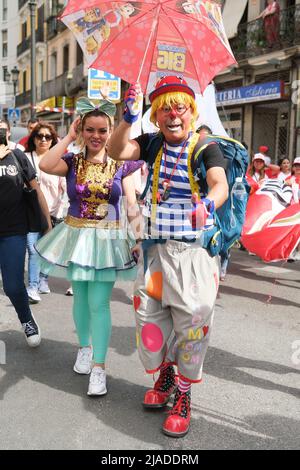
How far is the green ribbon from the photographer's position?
133 inches

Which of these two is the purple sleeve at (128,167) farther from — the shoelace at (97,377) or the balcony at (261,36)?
the balcony at (261,36)

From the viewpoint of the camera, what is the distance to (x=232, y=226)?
10.1 feet

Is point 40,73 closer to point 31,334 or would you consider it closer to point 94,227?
point 31,334

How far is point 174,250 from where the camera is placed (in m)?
2.95

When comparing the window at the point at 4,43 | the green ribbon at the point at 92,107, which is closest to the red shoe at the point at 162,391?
the green ribbon at the point at 92,107

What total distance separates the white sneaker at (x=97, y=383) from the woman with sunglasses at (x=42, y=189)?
2.34 meters

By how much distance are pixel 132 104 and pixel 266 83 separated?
1465 centimetres

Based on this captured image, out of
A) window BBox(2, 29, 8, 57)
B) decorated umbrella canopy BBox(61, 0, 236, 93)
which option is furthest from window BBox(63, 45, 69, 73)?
decorated umbrella canopy BBox(61, 0, 236, 93)

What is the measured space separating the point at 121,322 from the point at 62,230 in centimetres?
168

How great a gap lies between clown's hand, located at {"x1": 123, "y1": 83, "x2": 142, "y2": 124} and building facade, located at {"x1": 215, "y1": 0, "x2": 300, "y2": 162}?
42.8ft

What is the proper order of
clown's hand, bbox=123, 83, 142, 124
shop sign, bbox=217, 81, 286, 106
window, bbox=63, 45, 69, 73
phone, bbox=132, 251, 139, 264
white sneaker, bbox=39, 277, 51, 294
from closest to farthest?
clown's hand, bbox=123, 83, 142, 124 < phone, bbox=132, 251, 139, 264 < white sneaker, bbox=39, 277, 51, 294 < shop sign, bbox=217, 81, 286, 106 < window, bbox=63, 45, 69, 73

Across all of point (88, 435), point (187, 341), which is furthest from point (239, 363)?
point (88, 435)

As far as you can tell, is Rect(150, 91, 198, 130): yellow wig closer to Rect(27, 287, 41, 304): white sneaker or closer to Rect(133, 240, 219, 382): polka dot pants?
Rect(133, 240, 219, 382): polka dot pants
